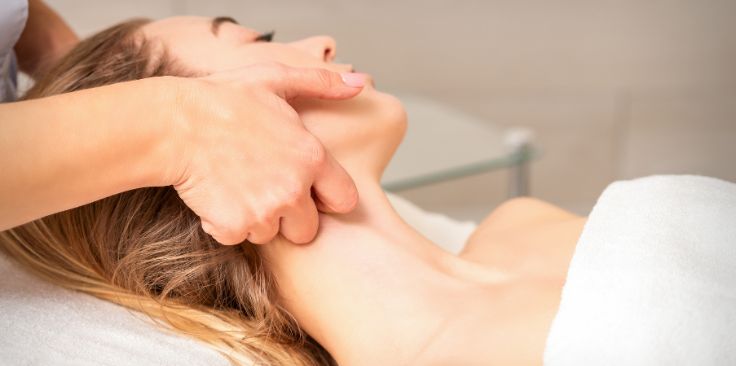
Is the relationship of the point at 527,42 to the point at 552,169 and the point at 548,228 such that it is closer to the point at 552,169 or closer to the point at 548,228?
the point at 552,169

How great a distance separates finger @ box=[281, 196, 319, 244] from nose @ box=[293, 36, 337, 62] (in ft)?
0.87

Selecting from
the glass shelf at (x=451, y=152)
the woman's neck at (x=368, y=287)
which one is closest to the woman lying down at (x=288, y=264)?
the woman's neck at (x=368, y=287)

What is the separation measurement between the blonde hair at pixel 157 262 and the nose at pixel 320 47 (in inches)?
7.0

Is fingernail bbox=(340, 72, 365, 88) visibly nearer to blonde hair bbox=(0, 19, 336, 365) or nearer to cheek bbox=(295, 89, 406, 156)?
cheek bbox=(295, 89, 406, 156)

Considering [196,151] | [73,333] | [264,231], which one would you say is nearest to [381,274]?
[264,231]

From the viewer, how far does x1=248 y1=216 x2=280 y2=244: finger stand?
2.77ft

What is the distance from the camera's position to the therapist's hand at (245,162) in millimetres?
806

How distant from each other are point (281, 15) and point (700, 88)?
1.43m

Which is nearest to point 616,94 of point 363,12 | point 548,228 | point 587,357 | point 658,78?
point 658,78

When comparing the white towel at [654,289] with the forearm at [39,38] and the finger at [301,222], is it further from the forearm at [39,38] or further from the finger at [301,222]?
the forearm at [39,38]

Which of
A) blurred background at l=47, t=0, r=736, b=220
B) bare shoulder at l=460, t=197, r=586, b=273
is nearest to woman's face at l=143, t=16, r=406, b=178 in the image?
bare shoulder at l=460, t=197, r=586, b=273

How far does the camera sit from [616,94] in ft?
8.75

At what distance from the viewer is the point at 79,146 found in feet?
2.41

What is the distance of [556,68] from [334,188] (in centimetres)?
190
